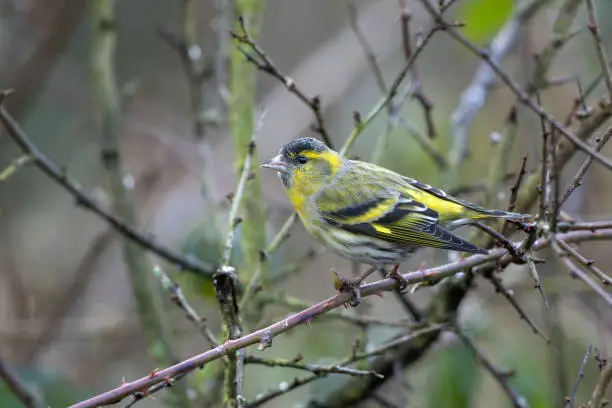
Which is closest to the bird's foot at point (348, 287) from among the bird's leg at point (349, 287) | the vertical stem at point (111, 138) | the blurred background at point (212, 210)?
the bird's leg at point (349, 287)

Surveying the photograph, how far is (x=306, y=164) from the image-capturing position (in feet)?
13.0

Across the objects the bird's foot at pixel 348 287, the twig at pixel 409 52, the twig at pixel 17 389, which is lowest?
the bird's foot at pixel 348 287

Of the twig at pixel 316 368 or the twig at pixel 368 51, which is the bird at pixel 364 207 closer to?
the twig at pixel 368 51

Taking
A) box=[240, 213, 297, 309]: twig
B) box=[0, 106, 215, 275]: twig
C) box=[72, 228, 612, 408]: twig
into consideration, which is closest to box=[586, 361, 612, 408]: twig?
box=[72, 228, 612, 408]: twig

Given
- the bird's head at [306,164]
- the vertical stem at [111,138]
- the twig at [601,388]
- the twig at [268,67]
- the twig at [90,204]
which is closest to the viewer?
the twig at [601,388]

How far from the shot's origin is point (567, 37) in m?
3.54

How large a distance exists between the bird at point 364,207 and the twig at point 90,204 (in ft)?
2.02

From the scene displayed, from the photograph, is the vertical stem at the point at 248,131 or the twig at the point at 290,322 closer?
the twig at the point at 290,322

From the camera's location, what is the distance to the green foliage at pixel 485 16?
3756 millimetres

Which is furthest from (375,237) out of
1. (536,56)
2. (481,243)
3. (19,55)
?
(19,55)

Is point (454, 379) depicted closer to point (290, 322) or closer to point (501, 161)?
point (501, 161)

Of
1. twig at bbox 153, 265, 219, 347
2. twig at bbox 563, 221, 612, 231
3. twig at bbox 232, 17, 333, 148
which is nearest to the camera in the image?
twig at bbox 563, 221, 612, 231

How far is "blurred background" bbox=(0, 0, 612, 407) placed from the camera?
4.12 meters

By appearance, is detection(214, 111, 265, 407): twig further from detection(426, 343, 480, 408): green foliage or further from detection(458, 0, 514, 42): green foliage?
detection(458, 0, 514, 42): green foliage
